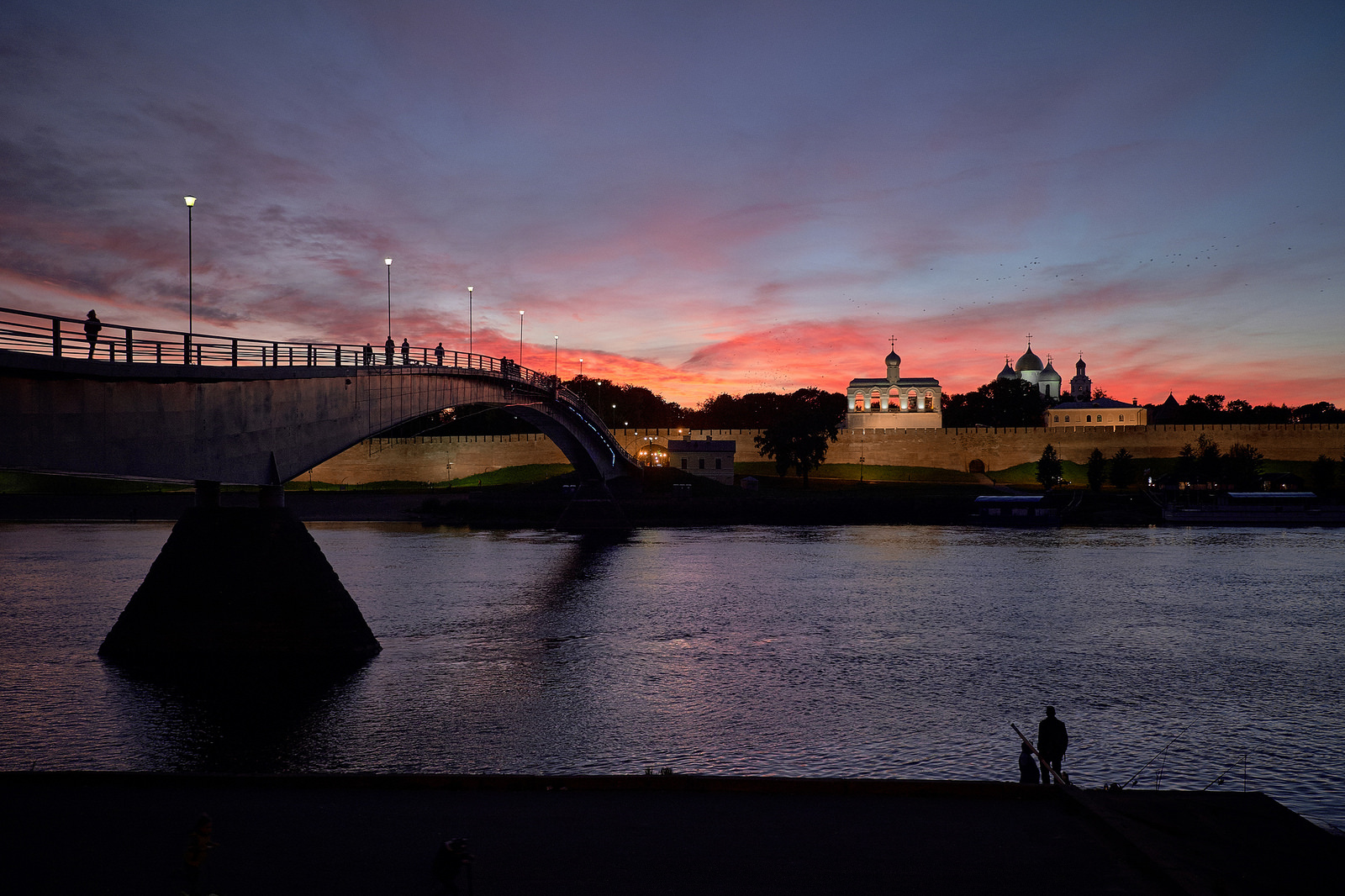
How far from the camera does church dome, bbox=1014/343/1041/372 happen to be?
19412 cm

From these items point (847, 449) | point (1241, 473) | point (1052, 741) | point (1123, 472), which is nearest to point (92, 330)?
point (1052, 741)

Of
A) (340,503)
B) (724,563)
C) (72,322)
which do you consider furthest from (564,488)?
(72,322)

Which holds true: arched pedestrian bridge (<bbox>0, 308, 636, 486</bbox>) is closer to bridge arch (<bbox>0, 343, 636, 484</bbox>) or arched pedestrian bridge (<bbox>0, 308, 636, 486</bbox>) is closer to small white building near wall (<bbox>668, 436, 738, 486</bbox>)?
bridge arch (<bbox>0, 343, 636, 484</bbox>)

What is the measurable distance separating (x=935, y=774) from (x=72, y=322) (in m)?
18.4

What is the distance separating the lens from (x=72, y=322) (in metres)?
17.5

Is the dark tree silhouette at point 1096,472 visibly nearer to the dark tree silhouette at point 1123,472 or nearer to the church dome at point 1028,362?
the dark tree silhouette at point 1123,472

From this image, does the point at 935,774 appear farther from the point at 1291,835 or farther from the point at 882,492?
the point at 882,492

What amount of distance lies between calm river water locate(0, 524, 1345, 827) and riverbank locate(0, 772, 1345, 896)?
189 inches

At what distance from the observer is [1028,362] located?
194 meters

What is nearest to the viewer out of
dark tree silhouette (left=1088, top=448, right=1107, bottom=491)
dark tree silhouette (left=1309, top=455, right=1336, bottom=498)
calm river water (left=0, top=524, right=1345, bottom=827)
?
calm river water (left=0, top=524, right=1345, bottom=827)

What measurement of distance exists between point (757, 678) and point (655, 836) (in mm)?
15343

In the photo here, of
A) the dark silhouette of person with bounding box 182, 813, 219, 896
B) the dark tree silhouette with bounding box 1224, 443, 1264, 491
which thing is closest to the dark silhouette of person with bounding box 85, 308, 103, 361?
the dark silhouette of person with bounding box 182, 813, 219, 896

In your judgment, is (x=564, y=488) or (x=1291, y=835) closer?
(x=1291, y=835)

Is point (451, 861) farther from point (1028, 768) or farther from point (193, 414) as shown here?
point (193, 414)
